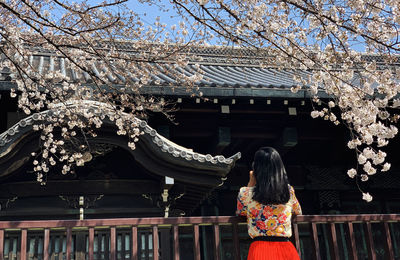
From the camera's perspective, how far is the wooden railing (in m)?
4.28

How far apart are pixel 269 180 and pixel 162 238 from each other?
2886 mm

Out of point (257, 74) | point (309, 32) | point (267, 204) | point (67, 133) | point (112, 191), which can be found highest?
point (257, 74)

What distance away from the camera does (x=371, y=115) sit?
4.25 m

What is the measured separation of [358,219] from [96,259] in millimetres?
3457

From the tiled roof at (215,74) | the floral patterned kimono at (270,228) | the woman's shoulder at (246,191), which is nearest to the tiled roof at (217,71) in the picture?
the tiled roof at (215,74)

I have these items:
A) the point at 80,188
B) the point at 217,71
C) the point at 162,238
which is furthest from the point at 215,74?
the point at 162,238

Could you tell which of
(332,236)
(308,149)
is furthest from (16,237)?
(308,149)

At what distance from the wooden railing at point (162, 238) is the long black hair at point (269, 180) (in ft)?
1.88

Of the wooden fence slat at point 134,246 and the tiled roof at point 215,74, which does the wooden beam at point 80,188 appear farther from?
the wooden fence slat at point 134,246

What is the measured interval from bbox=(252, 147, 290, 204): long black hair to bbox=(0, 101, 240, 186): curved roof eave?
174 centimetres

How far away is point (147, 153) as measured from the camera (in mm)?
6129

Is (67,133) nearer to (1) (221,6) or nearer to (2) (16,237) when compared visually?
(2) (16,237)

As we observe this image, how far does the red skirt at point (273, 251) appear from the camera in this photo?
4.08 metres

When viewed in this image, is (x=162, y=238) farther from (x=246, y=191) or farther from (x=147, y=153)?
(x=246, y=191)
